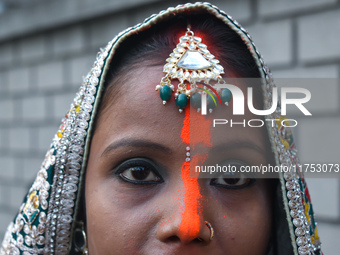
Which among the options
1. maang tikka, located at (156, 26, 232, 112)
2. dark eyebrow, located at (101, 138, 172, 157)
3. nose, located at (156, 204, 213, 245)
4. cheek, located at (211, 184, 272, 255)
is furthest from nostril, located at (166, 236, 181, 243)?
maang tikka, located at (156, 26, 232, 112)

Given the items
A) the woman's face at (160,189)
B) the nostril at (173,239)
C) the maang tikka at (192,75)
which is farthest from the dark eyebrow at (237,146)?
the nostril at (173,239)

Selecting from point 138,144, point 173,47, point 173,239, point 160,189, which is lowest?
point 173,239

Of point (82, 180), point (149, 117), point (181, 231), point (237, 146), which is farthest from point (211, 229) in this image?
point (82, 180)

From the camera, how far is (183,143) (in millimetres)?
1192

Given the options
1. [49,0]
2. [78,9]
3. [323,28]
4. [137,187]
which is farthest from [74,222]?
[49,0]

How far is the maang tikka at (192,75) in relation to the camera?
47.9 inches

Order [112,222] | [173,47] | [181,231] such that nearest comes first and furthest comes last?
1. [181,231]
2. [112,222]
3. [173,47]

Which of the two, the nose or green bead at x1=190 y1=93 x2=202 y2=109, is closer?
the nose

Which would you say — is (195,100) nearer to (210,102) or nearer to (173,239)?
(210,102)

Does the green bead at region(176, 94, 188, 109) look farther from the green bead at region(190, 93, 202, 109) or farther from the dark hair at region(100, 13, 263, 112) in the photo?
the dark hair at region(100, 13, 263, 112)

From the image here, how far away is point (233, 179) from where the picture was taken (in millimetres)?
1265

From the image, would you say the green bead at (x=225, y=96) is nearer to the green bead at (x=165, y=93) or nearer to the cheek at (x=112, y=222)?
the green bead at (x=165, y=93)

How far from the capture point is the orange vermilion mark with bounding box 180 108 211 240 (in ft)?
3.58

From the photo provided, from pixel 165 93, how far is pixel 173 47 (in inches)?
7.6
